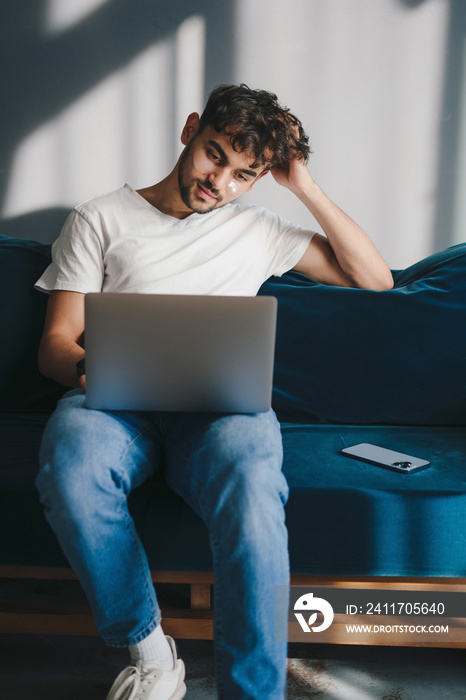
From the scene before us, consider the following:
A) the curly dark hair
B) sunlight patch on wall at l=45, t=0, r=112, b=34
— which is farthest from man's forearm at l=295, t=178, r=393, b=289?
sunlight patch on wall at l=45, t=0, r=112, b=34

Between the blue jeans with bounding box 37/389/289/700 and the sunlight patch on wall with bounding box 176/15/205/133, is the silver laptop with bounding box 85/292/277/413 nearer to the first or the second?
the blue jeans with bounding box 37/389/289/700

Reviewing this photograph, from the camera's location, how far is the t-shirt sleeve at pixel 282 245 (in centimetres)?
159

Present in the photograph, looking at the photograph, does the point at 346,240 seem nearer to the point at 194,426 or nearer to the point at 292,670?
the point at 194,426

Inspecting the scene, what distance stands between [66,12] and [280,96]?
0.79 m

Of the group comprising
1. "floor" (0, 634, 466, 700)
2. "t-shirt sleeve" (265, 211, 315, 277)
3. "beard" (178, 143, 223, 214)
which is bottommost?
"floor" (0, 634, 466, 700)

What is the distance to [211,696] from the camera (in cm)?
111

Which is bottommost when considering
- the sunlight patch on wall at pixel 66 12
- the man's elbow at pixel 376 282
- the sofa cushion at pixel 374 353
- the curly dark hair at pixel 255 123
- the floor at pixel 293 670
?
the floor at pixel 293 670

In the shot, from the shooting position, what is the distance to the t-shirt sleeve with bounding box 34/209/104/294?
4.57 feet

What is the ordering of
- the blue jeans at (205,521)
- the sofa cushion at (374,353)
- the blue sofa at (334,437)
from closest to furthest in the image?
the blue jeans at (205,521) < the blue sofa at (334,437) < the sofa cushion at (374,353)

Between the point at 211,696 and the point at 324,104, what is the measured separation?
5.87 feet

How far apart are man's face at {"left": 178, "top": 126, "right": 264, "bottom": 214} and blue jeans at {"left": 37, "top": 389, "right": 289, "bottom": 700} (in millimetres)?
664

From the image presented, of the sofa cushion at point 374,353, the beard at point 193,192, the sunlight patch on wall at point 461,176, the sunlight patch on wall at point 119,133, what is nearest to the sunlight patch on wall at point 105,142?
the sunlight patch on wall at point 119,133

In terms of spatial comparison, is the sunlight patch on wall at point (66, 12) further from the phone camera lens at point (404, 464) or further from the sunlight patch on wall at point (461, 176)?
the phone camera lens at point (404, 464)

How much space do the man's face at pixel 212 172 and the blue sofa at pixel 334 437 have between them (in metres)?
0.29
